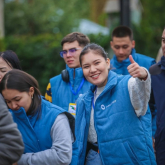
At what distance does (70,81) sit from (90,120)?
1290 mm

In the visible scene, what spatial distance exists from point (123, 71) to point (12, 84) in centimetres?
302

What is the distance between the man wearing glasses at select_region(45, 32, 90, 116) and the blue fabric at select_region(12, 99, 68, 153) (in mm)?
1618

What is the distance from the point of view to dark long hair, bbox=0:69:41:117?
2795 mm

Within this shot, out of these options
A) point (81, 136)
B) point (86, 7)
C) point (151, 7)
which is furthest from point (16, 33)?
point (81, 136)

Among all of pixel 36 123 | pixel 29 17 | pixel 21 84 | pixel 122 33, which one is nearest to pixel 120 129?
pixel 36 123

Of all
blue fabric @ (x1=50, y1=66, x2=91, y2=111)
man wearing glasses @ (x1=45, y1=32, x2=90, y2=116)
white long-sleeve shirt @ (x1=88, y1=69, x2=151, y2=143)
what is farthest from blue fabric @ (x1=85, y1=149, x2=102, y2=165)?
blue fabric @ (x1=50, y1=66, x2=91, y2=111)

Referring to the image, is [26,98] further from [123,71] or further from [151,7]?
[151,7]

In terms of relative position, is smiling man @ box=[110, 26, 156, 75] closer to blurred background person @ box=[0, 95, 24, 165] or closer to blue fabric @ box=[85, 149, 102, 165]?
blue fabric @ box=[85, 149, 102, 165]

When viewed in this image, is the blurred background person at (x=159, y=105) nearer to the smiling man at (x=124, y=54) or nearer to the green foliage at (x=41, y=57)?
the smiling man at (x=124, y=54)

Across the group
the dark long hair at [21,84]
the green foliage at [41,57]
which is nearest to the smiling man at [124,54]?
the dark long hair at [21,84]

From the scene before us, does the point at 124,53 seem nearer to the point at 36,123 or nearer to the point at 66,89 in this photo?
the point at 66,89

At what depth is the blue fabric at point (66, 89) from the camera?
4586 mm

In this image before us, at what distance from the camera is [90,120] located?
11.4ft

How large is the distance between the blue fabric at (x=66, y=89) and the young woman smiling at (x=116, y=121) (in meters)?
1.08
